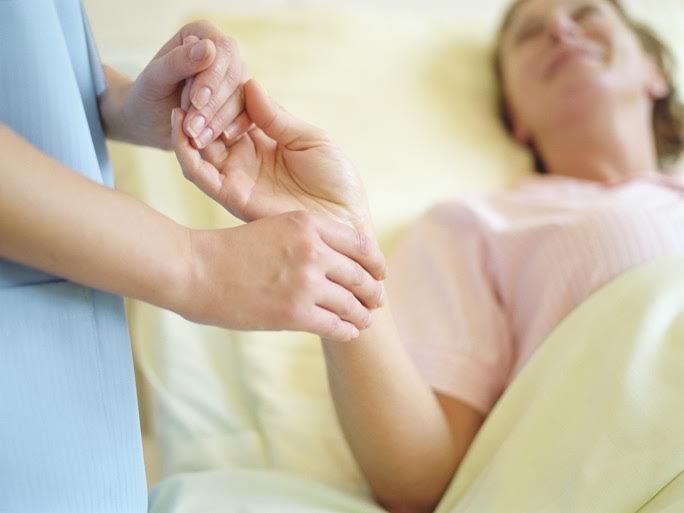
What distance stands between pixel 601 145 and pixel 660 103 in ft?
0.83

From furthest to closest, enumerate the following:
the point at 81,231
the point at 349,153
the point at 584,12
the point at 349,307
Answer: the point at 584,12
the point at 349,153
the point at 349,307
the point at 81,231

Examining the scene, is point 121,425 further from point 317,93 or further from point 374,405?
point 317,93

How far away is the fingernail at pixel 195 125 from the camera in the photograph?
53 centimetres

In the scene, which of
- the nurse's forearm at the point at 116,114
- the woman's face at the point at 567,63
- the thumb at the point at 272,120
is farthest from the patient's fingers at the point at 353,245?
the woman's face at the point at 567,63

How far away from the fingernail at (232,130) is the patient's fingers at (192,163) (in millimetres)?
35

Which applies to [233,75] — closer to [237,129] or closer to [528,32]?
[237,129]

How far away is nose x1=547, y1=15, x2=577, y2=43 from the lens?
1.12 metres

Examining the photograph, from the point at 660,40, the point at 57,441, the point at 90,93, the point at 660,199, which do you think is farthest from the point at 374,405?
the point at 660,40

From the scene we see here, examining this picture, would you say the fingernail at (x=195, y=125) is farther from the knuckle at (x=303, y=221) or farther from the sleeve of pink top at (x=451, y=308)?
the sleeve of pink top at (x=451, y=308)

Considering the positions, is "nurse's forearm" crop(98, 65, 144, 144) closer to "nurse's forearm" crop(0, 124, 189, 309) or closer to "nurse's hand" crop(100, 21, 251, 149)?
"nurse's hand" crop(100, 21, 251, 149)

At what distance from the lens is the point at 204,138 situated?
0.54 metres

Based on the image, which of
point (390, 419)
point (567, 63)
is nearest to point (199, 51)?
point (390, 419)

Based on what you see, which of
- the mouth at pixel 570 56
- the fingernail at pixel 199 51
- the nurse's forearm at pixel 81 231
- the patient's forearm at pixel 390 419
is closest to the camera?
the nurse's forearm at pixel 81 231

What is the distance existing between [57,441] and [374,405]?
0.30 m
